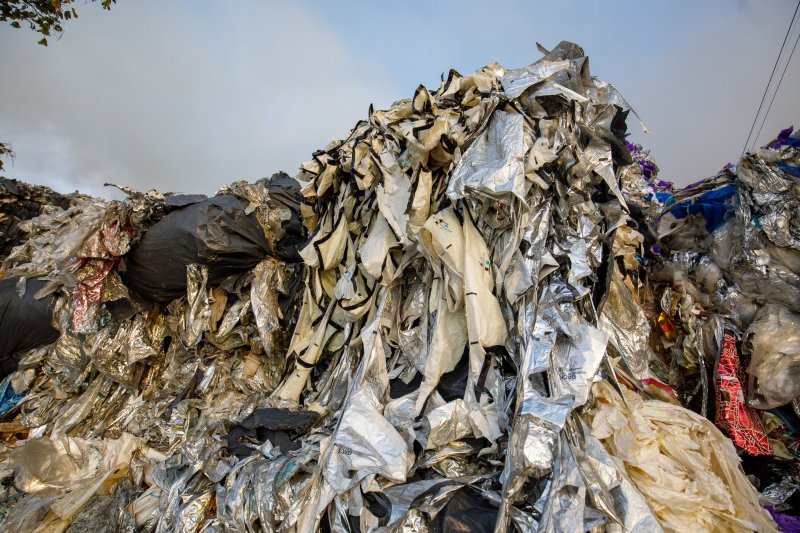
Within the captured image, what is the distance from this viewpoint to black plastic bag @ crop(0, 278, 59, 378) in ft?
8.40

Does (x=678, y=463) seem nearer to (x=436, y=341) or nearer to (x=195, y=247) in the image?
(x=436, y=341)

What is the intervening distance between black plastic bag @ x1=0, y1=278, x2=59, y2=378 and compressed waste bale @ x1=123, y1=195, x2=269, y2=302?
24.3 inches

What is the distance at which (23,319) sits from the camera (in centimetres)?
256

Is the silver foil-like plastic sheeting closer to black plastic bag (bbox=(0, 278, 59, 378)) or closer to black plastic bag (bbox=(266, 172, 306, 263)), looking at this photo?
black plastic bag (bbox=(266, 172, 306, 263))

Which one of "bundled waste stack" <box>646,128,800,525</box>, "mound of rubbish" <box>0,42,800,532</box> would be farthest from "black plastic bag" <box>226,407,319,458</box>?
"bundled waste stack" <box>646,128,800,525</box>

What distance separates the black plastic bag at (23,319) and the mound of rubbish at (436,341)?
0.05 ft

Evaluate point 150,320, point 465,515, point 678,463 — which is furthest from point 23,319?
point 678,463

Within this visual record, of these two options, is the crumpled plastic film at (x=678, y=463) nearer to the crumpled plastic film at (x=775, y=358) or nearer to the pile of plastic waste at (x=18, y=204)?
the crumpled plastic film at (x=775, y=358)

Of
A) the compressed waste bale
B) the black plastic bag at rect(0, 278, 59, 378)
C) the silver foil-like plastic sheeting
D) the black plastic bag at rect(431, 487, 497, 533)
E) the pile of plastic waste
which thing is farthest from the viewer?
the pile of plastic waste

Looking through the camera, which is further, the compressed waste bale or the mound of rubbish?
the compressed waste bale

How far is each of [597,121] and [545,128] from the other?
343mm

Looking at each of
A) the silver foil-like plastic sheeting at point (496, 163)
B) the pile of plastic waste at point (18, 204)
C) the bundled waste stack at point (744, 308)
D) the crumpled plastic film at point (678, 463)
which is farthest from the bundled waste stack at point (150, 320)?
the pile of plastic waste at point (18, 204)

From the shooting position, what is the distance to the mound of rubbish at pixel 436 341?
4.04ft

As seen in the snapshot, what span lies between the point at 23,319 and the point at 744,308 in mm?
4287
